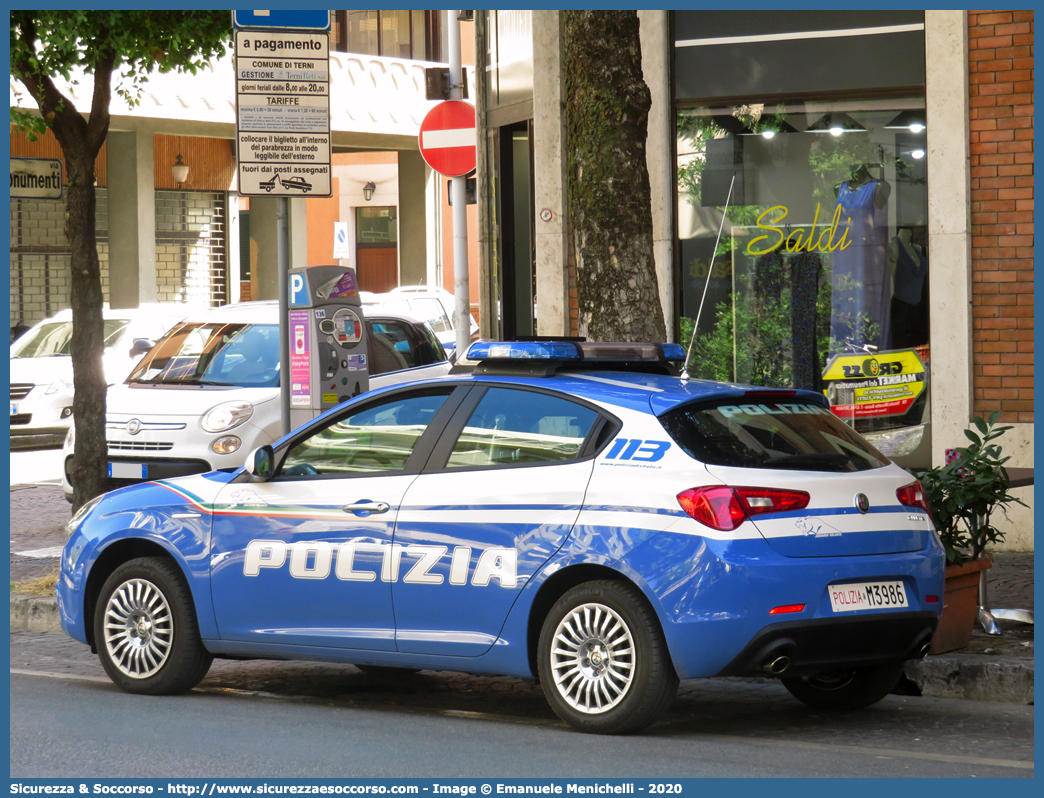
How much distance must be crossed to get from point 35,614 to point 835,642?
5.57 m

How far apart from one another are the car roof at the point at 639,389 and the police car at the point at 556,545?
0.05ft

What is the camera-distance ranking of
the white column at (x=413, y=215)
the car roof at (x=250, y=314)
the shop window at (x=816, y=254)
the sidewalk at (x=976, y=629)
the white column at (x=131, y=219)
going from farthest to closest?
the white column at (x=413, y=215)
the white column at (x=131, y=219)
the car roof at (x=250, y=314)
the shop window at (x=816, y=254)
the sidewalk at (x=976, y=629)

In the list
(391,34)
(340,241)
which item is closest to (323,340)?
(340,241)

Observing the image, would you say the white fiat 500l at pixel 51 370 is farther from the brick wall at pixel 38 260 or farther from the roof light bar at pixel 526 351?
the roof light bar at pixel 526 351

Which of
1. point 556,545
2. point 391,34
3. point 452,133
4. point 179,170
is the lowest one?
point 556,545

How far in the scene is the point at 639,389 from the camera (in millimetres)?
6133

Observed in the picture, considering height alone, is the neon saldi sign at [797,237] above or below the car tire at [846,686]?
above

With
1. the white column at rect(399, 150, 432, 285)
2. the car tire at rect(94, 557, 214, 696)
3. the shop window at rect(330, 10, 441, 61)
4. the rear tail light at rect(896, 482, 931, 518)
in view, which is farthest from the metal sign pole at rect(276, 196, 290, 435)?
the shop window at rect(330, 10, 441, 61)

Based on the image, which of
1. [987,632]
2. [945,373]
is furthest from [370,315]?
[987,632]

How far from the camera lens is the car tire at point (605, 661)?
18.6ft

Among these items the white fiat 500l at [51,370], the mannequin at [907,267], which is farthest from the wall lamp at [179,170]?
the mannequin at [907,267]

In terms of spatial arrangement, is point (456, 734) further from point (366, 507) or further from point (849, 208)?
point (849, 208)

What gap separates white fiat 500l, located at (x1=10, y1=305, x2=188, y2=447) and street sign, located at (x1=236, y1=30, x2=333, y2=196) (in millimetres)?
10359

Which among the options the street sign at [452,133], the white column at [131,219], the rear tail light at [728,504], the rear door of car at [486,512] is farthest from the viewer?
the white column at [131,219]
